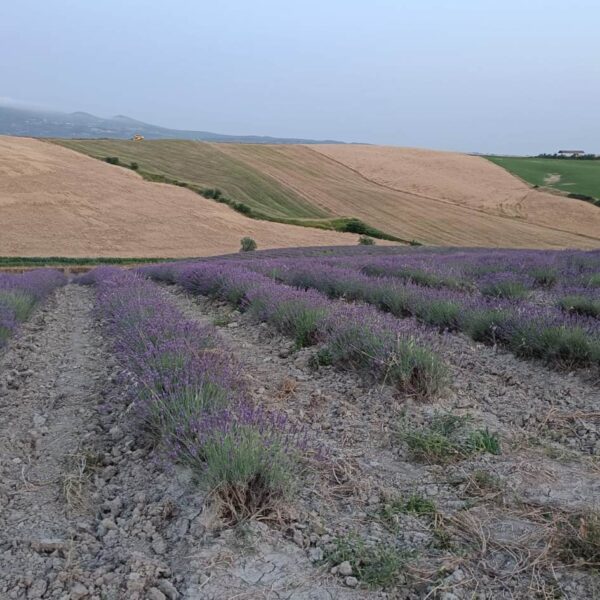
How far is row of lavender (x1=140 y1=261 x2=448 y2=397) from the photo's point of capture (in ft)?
15.4

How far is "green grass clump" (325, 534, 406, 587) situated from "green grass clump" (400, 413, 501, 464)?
105 centimetres

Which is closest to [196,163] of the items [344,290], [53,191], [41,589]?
[53,191]

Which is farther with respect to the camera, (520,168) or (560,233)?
(520,168)

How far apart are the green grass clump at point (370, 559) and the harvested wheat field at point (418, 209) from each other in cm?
3804

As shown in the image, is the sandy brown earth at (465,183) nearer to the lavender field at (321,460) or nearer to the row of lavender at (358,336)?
the row of lavender at (358,336)

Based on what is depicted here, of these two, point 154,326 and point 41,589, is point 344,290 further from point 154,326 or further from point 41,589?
point 41,589

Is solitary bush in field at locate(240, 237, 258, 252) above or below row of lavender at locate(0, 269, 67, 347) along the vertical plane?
below

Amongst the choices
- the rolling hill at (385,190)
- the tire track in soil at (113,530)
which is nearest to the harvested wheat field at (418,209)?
the rolling hill at (385,190)

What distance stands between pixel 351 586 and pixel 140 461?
180cm

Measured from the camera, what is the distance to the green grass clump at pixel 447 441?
360 cm

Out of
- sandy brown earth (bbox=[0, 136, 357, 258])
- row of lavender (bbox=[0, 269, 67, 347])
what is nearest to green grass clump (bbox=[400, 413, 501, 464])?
row of lavender (bbox=[0, 269, 67, 347])

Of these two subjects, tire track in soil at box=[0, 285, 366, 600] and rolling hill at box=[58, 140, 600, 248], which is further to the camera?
rolling hill at box=[58, 140, 600, 248]

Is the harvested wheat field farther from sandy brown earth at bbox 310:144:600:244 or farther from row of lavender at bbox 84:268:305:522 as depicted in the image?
row of lavender at bbox 84:268:305:522

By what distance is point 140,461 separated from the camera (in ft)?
12.2
